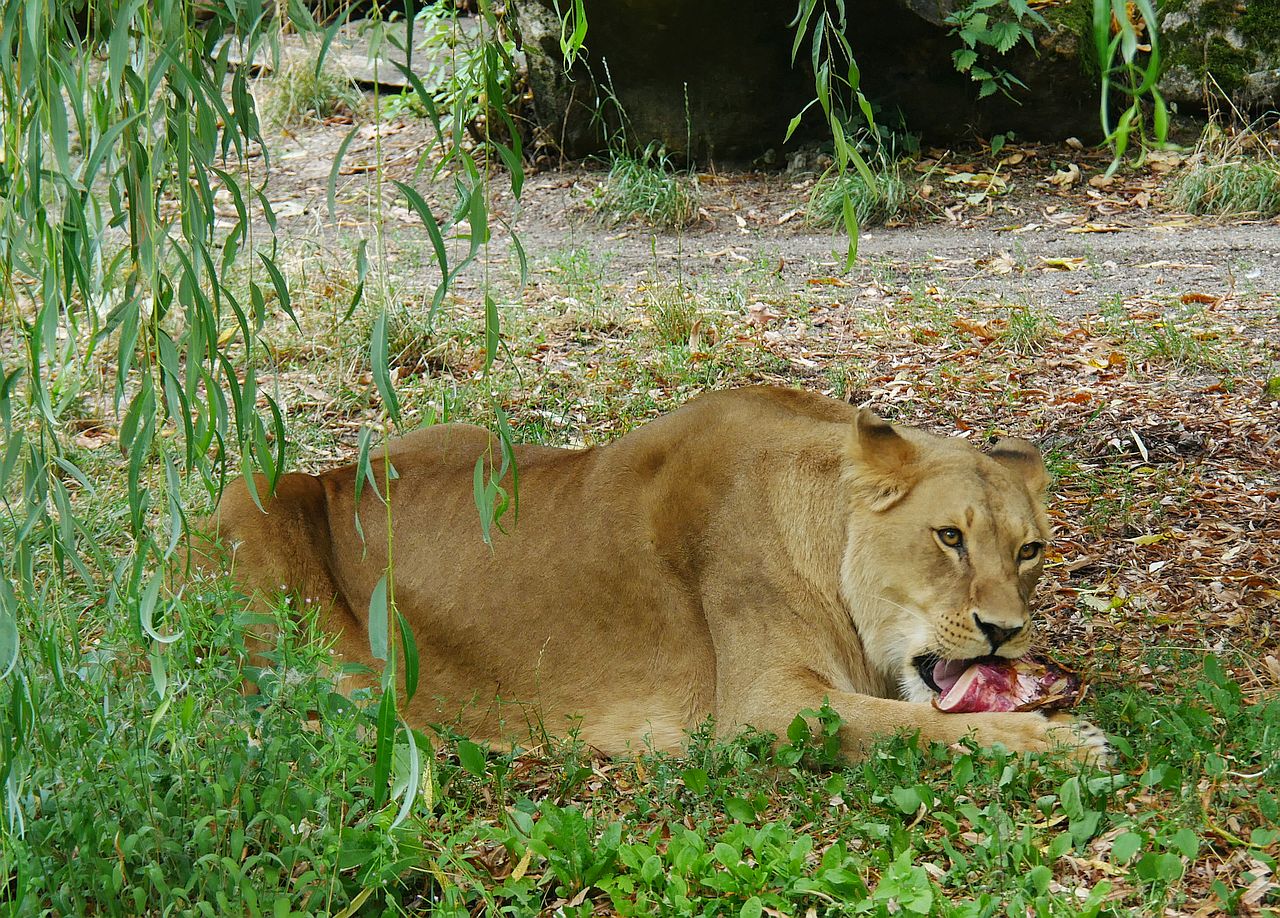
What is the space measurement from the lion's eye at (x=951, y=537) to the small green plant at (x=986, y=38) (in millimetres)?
6995

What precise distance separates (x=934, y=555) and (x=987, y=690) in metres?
0.43

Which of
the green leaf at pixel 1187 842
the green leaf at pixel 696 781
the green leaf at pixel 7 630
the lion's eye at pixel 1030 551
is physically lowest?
the green leaf at pixel 696 781

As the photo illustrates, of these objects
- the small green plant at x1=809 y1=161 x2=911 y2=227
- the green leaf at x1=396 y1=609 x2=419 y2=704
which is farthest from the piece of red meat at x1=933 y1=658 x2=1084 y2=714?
the small green plant at x1=809 y1=161 x2=911 y2=227

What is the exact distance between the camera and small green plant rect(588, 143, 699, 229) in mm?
10281

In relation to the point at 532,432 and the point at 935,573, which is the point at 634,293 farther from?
the point at 935,573

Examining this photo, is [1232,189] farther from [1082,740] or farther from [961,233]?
[1082,740]

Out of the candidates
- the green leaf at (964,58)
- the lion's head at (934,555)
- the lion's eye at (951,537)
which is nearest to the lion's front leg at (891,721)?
the lion's head at (934,555)

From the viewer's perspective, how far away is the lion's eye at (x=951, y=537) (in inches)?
159

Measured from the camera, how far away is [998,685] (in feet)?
13.1

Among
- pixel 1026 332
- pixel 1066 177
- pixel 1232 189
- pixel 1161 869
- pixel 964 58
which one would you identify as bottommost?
pixel 1026 332

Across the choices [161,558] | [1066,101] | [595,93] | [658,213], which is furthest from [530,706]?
[1066,101]

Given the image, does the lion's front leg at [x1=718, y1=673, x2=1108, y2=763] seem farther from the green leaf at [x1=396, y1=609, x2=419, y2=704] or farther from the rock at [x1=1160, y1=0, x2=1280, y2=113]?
the rock at [x1=1160, y1=0, x2=1280, y2=113]

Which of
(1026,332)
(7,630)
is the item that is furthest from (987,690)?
(1026,332)

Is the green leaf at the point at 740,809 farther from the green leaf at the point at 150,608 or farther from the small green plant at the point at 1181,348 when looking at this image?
the small green plant at the point at 1181,348
